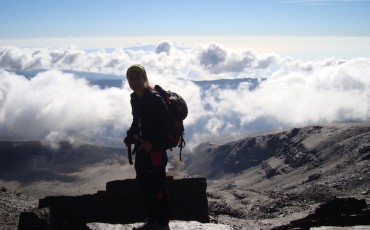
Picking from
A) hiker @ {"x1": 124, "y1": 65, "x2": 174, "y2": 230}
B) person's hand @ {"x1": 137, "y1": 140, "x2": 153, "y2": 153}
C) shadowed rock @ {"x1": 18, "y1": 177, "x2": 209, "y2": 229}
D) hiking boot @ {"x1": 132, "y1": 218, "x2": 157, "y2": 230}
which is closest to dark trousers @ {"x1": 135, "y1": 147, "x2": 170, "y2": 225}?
hiker @ {"x1": 124, "y1": 65, "x2": 174, "y2": 230}

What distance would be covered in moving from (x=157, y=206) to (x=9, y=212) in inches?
1111

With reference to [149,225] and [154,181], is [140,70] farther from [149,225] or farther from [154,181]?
[149,225]

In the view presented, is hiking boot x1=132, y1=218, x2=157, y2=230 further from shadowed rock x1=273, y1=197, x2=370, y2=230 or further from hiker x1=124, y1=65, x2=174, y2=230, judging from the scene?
shadowed rock x1=273, y1=197, x2=370, y2=230

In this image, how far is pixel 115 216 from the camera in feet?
85.9

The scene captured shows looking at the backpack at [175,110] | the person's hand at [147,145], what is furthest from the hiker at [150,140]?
the backpack at [175,110]

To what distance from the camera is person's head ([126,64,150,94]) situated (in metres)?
11.1

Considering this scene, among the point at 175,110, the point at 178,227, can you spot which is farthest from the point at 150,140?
the point at 178,227

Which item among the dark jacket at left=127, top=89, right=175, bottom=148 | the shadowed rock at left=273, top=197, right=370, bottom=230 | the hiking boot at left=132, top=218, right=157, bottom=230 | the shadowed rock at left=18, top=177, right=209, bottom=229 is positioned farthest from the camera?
the shadowed rock at left=18, top=177, right=209, bottom=229

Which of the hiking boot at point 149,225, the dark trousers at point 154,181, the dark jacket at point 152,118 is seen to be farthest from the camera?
the hiking boot at point 149,225

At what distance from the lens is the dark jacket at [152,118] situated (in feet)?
35.6

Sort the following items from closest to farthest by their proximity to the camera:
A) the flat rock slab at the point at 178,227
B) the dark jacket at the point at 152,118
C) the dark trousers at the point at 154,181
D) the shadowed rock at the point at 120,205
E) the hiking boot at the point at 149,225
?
1. the dark jacket at the point at 152,118
2. the dark trousers at the point at 154,181
3. the hiking boot at the point at 149,225
4. the flat rock slab at the point at 178,227
5. the shadowed rock at the point at 120,205

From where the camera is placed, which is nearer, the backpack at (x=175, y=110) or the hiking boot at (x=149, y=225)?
the backpack at (x=175, y=110)

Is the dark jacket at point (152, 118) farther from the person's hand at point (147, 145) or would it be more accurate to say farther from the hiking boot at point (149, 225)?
the hiking boot at point (149, 225)

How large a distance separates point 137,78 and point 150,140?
1746 millimetres
